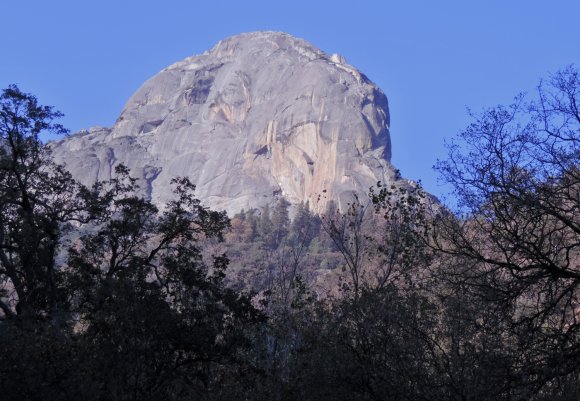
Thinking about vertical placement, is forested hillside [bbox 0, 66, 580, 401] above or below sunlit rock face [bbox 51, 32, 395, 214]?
below

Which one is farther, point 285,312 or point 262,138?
point 262,138

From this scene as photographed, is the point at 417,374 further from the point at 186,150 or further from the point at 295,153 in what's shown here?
the point at 186,150

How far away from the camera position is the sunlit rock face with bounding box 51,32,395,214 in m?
160

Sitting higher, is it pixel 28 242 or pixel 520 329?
pixel 28 242

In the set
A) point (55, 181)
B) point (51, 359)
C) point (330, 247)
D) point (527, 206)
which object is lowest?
point (51, 359)

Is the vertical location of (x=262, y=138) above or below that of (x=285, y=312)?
above

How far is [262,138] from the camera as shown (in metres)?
171

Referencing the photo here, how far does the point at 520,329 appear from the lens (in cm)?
1447

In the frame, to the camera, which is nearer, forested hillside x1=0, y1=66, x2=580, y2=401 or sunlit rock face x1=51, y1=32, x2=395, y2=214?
forested hillside x1=0, y1=66, x2=580, y2=401

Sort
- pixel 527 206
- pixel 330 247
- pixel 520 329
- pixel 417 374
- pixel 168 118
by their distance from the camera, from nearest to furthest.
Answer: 1. pixel 527 206
2. pixel 520 329
3. pixel 417 374
4. pixel 330 247
5. pixel 168 118

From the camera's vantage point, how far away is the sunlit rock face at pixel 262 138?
160250 mm

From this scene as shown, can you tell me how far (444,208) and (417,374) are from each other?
9.97 feet

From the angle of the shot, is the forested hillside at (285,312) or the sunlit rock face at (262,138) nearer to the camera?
the forested hillside at (285,312)

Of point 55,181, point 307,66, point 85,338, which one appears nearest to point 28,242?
point 55,181
